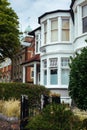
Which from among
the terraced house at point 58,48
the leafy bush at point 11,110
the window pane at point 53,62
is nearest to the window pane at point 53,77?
the terraced house at point 58,48

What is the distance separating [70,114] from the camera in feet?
31.6

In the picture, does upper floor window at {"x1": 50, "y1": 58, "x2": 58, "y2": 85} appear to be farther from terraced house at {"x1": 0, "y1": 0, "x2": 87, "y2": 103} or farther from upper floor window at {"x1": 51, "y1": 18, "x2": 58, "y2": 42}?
upper floor window at {"x1": 51, "y1": 18, "x2": 58, "y2": 42}

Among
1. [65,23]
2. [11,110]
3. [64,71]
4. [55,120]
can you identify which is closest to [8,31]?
[65,23]

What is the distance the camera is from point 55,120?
30.9 feet

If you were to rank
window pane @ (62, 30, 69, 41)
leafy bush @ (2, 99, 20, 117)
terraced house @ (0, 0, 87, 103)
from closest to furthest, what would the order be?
leafy bush @ (2, 99, 20, 117)
terraced house @ (0, 0, 87, 103)
window pane @ (62, 30, 69, 41)

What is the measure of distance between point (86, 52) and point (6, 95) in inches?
321

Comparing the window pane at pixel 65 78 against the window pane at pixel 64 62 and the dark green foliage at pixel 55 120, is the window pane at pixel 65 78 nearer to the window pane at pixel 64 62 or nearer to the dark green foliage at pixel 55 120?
the window pane at pixel 64 62

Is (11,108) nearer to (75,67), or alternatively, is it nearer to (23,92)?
(75,67)

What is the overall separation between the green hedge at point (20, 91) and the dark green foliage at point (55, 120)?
343 inches

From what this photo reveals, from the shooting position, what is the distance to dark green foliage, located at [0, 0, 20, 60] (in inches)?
1326

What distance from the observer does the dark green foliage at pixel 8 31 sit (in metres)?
33.7

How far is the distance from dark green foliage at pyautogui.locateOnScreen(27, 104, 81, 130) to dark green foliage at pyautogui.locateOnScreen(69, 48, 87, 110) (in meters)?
1.49

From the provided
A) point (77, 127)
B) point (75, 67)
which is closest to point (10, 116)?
point (75, 67)

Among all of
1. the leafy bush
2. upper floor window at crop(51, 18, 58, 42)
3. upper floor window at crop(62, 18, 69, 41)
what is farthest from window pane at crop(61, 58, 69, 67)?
the leafy bush
